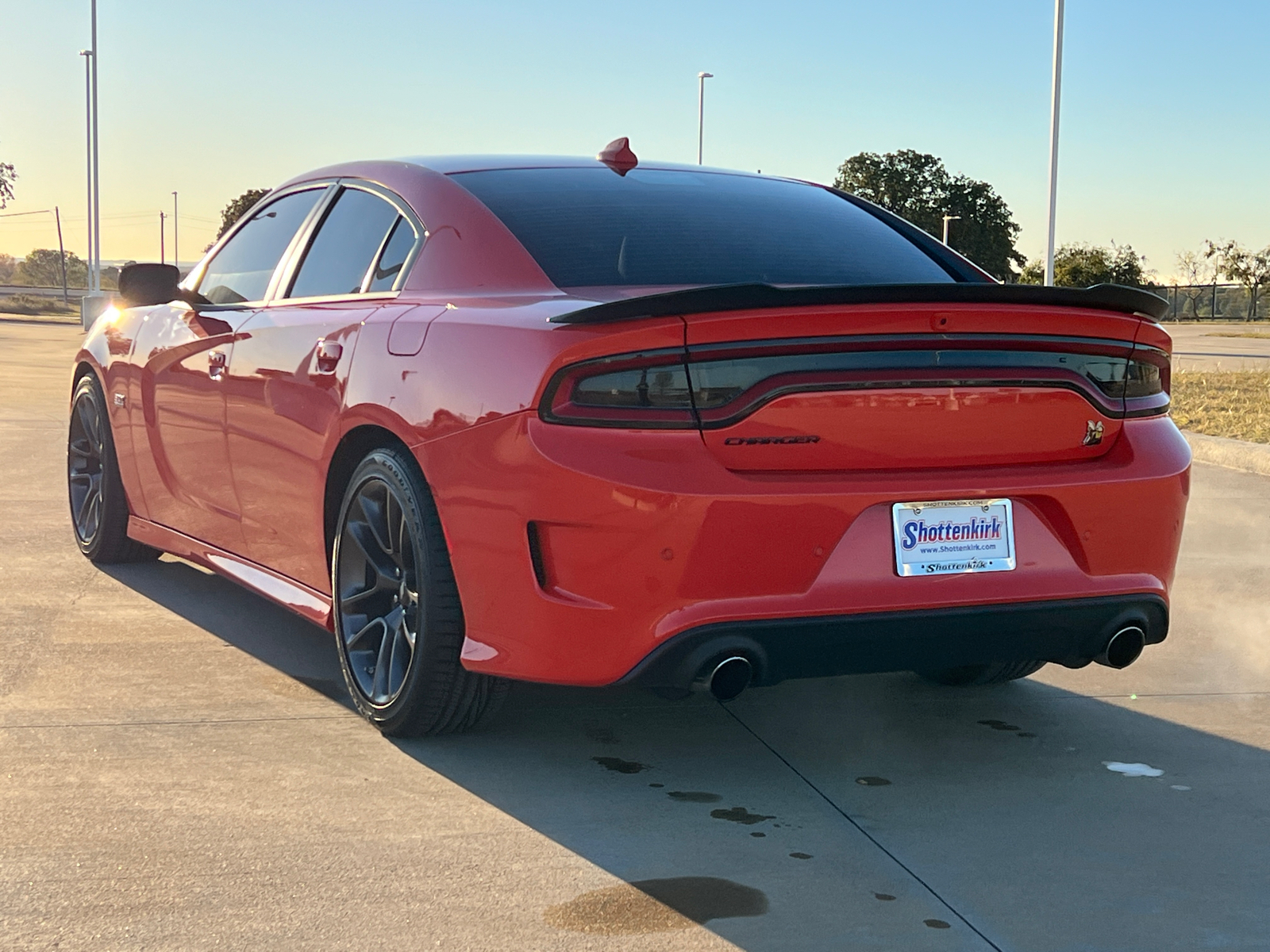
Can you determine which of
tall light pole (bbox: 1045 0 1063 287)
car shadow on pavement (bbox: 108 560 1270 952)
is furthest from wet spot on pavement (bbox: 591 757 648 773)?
tall light pole (bbox: 1045 0 1063 287)

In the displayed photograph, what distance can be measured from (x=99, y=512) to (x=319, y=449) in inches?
99.0

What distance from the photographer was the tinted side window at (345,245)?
4.71m

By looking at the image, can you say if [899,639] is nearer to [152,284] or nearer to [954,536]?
[954,536]

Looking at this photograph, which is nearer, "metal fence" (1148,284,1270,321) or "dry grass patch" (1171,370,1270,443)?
"dry grass patch" (1171,370,1270,443)

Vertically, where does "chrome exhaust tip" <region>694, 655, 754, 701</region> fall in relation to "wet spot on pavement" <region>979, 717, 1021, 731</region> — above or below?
above

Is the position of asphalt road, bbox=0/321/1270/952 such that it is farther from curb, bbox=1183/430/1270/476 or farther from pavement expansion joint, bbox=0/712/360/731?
curb, bbox=1183/430/1270/476

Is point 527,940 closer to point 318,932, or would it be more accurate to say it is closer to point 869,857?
point 318,932

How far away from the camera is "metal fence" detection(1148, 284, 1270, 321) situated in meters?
65.8

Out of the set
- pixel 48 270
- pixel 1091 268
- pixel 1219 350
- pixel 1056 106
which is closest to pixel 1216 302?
pixel 1091 268

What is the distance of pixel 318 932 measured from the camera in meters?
2.99

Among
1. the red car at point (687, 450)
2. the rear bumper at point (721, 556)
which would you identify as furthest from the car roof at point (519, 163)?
the rear bumper at point (721, 556)

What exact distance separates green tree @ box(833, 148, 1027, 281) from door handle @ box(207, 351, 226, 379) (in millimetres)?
78294

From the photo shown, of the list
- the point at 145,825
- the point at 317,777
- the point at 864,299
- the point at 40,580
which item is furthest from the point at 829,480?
the point at 40,580

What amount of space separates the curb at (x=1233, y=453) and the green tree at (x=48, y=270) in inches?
4964
